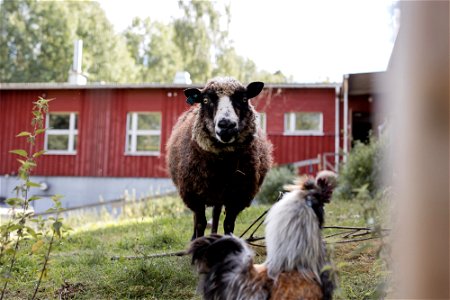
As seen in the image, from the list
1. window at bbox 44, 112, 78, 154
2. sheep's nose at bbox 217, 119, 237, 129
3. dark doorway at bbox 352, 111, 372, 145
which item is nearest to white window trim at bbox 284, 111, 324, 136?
dark doorway at bbox 352, 111, 372, 145

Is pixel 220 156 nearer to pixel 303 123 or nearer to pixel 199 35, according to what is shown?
pixel 303 123

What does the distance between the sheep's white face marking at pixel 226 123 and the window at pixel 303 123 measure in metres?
16.5

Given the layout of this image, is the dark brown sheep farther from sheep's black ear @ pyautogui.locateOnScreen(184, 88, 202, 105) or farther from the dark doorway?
the dark doorway

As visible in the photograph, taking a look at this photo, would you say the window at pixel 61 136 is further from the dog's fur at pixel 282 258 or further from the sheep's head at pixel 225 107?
the dog's fur at pixel 282 258

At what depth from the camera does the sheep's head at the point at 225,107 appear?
16.8ft

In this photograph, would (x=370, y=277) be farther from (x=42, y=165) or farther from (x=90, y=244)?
(x=42, y=165)

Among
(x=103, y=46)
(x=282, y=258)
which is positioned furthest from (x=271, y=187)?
(x=103, y=46)

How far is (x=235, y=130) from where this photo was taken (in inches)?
201

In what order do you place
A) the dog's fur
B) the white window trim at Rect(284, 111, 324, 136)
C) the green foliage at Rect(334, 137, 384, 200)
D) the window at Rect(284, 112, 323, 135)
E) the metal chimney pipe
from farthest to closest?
1. the metal chimney pipe
2. the window at Rect(284, 112, 323, 135)
3. the white window trim at Rect(284, 111, 324, 136)
4. the green foliage at Rect(334, 137, 384, 200)
5. the dog's fur

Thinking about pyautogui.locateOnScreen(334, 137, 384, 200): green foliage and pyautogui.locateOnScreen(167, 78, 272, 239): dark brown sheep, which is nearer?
pyautogui.locateOnScreen(167, 78, 272, 239): dark brown sheep

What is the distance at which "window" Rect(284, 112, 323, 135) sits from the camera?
70.9ft

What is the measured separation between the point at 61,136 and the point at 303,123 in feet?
41.5

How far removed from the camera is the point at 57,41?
1682 inches

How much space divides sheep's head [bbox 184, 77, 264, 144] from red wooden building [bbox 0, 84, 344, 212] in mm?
15972
